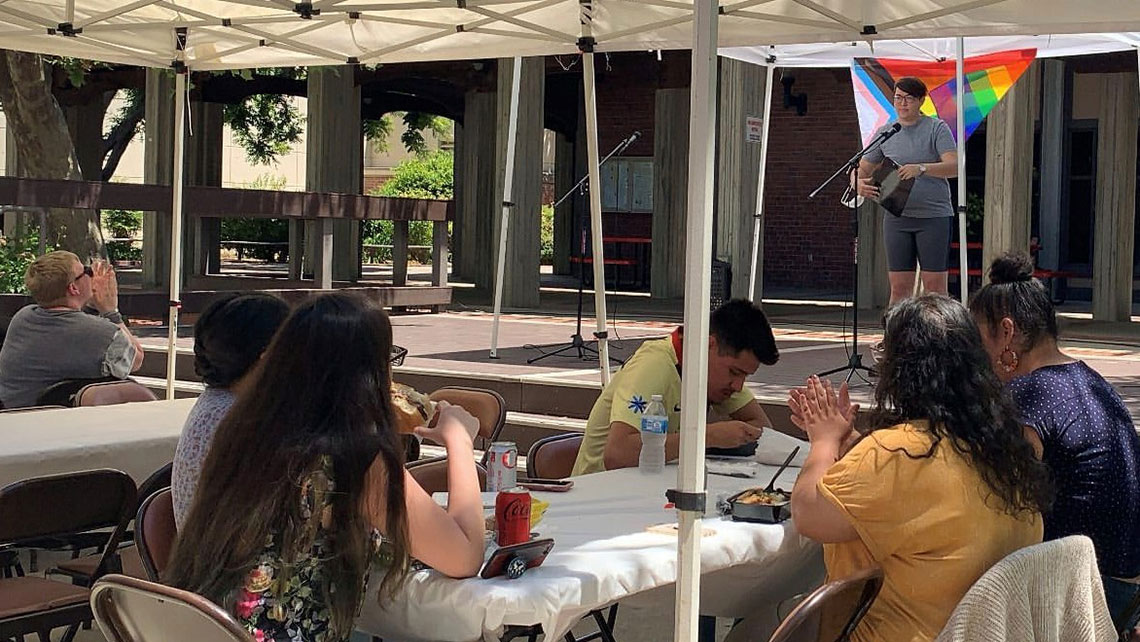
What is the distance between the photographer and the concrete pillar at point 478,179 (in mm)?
18797

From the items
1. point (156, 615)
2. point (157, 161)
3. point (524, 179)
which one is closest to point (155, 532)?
point (156, 615)

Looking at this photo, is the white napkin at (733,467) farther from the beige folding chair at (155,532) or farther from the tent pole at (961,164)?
the tent pole at (961,164)

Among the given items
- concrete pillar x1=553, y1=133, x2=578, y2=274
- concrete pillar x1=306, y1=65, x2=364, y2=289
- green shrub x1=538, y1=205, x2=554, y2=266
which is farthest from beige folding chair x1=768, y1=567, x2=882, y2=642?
green shrub x1=538, y1=205, x2=554, y2=266

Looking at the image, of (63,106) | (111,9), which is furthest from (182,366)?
(63,106)

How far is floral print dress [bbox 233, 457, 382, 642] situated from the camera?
103 inches

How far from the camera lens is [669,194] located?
742 inches

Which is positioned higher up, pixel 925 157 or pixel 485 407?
pixel 925 157

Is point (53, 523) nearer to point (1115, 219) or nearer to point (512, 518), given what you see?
point (512, 518)

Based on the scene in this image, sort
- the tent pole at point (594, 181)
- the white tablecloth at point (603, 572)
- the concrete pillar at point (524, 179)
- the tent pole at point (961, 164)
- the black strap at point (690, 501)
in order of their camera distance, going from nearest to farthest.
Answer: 1. the white tablecloth at point (603, 572)
2. the black strap at point (690, 501)
3. the tent pole at point (594, 181)
4. the tent pole at point (961, 164)
5. the concrete pillar at point (524, 179)

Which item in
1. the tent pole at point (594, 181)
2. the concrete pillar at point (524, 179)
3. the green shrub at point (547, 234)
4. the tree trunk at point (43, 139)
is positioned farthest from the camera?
the green shrub at point (547, 234)

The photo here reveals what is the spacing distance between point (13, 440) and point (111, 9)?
9.37 ft

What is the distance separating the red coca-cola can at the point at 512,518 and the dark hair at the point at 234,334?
70 cm

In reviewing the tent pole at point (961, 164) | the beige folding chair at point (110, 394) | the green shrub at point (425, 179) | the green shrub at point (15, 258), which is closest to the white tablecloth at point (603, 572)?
the beige folding chair at point (110, 394)

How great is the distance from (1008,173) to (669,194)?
26.6 feet
